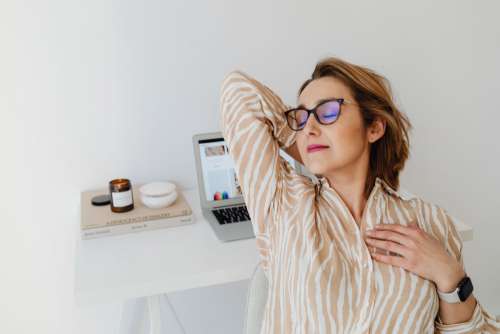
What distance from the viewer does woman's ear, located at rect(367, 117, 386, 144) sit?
1.13 m

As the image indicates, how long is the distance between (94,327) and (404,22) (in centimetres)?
152

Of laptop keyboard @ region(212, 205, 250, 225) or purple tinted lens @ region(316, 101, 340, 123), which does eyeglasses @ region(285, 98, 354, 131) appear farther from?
laptop keyboard @ region(212, 205, 250, 225)

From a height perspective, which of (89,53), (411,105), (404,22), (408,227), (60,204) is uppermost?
(404,22)

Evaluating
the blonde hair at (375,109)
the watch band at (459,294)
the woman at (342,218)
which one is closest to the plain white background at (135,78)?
the woman at (342,218)

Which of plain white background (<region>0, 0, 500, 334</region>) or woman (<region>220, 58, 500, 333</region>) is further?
plain white background (<region>0, 0, 500, 334</region>)

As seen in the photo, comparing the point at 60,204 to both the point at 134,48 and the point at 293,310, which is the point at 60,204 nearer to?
the point at 134,48

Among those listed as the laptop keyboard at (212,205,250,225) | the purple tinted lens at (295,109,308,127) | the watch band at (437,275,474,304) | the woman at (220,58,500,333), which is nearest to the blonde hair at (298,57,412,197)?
the woman at (220,58,500,333)

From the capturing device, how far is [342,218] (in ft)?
3.71

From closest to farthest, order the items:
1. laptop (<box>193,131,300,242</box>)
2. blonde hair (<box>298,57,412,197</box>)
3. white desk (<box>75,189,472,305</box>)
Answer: blonde hair (<box>298,57,412,197</box>)
white desk (<box>75,189,472,305</box>)
laptop (<box>193,131,300,242</box>)

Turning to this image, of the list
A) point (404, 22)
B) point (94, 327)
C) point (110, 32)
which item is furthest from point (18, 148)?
point (404, 22)

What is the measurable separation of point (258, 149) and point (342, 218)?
0.78ft

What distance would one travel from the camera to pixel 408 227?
1080 millimetres

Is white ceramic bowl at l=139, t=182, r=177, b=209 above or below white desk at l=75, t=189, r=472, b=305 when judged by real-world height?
above

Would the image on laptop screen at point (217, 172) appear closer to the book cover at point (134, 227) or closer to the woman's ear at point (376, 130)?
the book cover at point (134, 227)
